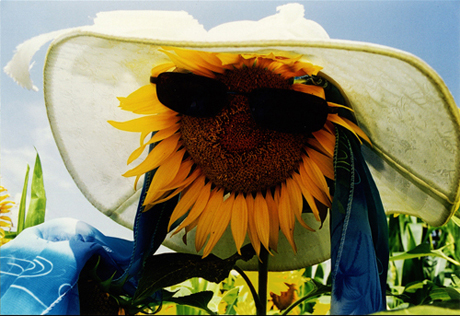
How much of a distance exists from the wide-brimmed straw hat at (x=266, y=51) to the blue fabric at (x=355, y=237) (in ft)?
0.27

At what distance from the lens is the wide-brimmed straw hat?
44 cm

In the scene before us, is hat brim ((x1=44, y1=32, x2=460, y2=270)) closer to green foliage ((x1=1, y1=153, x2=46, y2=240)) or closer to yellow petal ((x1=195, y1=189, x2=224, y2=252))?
yellow petal ((x1=195, y1=189, x2=224, y2=252))

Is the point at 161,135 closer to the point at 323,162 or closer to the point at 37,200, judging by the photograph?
the point at 323,162

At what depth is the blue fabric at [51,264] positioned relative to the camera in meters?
0.46

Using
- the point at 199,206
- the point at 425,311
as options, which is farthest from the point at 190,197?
the point at 425,311

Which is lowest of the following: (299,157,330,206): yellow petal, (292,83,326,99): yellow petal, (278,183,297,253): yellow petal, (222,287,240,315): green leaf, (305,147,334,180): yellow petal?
(222,287,240,315): green leaf

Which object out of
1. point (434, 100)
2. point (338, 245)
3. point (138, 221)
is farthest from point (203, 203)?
point (434, 100)

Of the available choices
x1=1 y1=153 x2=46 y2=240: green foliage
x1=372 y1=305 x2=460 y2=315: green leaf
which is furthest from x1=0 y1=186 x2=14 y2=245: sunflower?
x1=372 y1=305 x2=460 y2=315: green leaf

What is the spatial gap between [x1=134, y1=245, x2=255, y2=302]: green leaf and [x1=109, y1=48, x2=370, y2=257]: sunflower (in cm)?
3

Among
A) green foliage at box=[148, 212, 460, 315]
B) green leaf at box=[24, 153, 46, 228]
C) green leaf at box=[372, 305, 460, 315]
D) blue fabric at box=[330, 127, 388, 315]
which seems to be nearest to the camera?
green leaf at box=[372, 305, 460, 315]

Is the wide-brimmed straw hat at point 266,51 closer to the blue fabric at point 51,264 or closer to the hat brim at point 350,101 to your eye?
the hat brim at point 350,101

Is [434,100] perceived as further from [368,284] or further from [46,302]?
[46,302]

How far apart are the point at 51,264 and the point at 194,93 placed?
0.34 m

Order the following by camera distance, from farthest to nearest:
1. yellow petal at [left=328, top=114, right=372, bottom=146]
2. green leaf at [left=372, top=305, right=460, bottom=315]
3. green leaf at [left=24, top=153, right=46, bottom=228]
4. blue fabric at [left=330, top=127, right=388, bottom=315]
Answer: green leaf at [left=24, top=153, right=46, bottom=228] < yellow petal at [left=328, top=114, right=372, bottom=146] < blue fabric at [left=330, top=127, right=388, bottom=315] < green leaf at [left=372, top=305, right=460, bottom=315]
